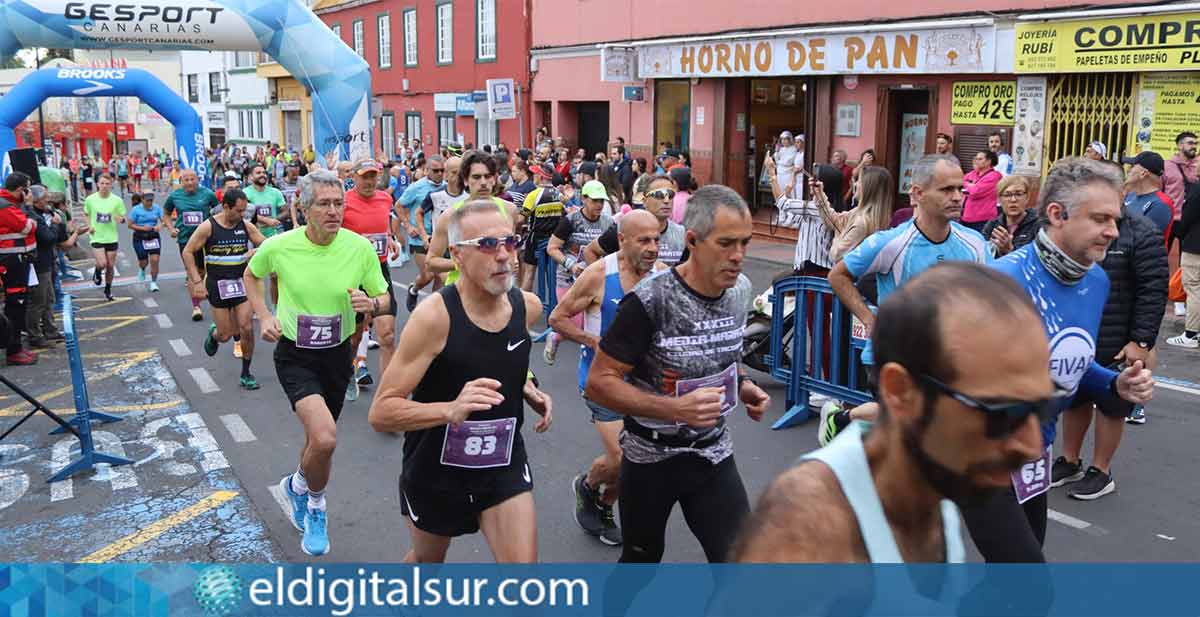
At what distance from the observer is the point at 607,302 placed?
Answer: 509 centimetres

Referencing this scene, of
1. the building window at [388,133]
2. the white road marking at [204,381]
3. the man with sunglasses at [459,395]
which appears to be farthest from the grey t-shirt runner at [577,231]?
the building window at [388,133]

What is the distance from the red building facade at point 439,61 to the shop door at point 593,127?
5.39 feet

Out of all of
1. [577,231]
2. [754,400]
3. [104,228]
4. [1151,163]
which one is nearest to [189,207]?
[104,228]

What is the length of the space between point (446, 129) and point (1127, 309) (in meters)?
30.6

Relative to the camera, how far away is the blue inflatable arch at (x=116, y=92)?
18.9 meters

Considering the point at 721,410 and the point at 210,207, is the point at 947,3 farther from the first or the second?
the point at 721,410

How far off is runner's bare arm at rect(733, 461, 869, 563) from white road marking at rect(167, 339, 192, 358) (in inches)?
382

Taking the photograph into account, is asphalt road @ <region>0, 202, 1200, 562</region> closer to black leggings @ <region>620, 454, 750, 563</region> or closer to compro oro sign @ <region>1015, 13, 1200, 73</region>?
black leggings @ <region>620, 454, 750, 563</region>

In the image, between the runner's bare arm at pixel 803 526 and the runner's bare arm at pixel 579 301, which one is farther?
the runner's bare arm at pixel 579 301

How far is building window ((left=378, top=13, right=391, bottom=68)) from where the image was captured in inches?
1516

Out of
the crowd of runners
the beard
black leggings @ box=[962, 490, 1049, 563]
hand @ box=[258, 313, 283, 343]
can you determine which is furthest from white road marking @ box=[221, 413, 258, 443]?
the beard

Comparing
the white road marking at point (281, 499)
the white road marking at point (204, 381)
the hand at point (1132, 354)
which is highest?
the hand at point (1132, 354)

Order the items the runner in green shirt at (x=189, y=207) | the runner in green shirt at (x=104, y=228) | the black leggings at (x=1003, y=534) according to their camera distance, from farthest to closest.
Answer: the runner in green shirt at (x=104, y=228)
the runner in green shirt at (x=189, y=207)
the black leggings at (x=1003, y=534)

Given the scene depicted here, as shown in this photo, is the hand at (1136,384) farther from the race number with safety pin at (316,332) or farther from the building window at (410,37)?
the building window at (410,37)
